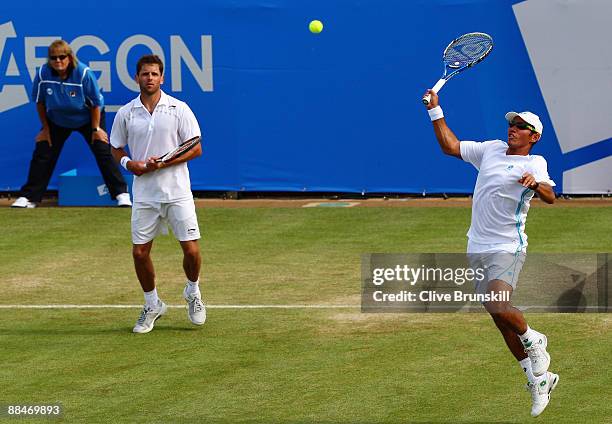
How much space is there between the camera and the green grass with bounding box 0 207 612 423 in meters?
8.97

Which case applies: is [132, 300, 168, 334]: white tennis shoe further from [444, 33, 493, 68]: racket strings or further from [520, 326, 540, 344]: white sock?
[520, 326, 540, 344]: white sock

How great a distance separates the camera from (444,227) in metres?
16.3

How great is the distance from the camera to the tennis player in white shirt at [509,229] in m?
8.81

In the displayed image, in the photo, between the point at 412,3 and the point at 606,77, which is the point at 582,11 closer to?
the point at 606,77

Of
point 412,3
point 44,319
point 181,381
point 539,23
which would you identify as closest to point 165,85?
point 412,3

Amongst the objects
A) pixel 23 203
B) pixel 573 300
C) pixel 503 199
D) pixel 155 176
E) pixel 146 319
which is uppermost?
pixel 503 199

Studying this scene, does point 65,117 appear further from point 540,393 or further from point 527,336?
point 540,393

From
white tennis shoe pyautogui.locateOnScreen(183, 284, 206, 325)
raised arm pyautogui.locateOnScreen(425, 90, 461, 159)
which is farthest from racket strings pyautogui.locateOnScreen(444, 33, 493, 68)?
white tennis shoe pyautogui.locateOnScreen(183, 284, 206, 325)

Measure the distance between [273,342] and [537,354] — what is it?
2.68 m

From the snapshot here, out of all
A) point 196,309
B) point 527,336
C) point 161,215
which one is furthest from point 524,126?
point 196,309

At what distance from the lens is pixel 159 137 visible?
11125 mm

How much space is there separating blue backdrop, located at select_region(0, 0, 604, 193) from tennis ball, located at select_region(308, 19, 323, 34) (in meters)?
0.08

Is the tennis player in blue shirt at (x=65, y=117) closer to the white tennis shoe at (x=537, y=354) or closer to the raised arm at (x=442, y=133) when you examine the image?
the raised arm at (x=442, y=133)

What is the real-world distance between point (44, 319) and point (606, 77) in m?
8.72
